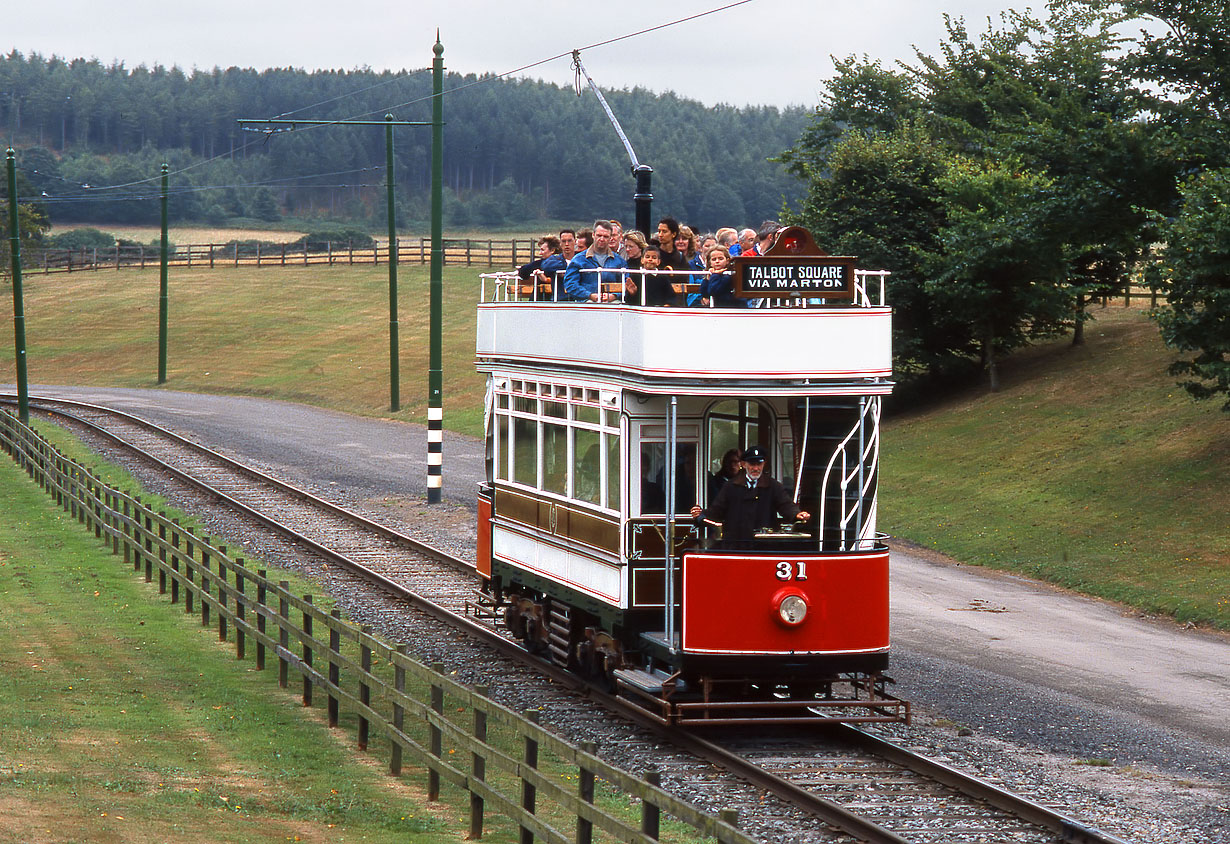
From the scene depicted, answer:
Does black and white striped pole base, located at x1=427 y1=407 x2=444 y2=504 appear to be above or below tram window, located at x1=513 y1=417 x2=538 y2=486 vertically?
below

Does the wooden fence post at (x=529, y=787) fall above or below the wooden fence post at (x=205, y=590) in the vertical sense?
above

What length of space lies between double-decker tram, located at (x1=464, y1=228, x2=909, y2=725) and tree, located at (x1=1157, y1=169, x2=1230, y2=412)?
12.8 meters

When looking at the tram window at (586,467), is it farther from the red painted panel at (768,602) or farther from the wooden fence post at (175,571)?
the wooden fence post at (175,571)

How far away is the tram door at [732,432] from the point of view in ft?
43.8

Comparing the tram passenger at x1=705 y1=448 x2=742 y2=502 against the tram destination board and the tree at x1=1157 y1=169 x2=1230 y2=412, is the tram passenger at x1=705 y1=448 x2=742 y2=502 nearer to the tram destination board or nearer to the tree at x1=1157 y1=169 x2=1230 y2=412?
the tram destination board

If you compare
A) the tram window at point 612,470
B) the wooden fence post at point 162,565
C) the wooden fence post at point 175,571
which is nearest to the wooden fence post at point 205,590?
the wooden fence post at point 175,571

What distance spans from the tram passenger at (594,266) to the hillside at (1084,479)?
947 cm

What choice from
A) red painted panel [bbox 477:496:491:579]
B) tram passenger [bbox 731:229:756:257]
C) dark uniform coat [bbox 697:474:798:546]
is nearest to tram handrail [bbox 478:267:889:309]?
tram passenger [bbox 731:229:756:257]

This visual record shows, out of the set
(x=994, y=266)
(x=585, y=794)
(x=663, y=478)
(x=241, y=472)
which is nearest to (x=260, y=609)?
(x=663, y=478)

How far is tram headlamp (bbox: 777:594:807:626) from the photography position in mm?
12258

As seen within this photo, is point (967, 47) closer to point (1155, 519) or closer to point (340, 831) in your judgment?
point (1155, 519)

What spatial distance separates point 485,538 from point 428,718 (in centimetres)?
662

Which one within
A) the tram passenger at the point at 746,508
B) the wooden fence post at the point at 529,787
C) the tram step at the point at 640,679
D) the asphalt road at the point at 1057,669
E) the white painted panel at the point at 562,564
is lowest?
the asphalt road at the point at 1057,669

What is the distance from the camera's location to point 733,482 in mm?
12664
